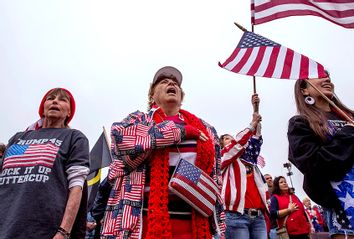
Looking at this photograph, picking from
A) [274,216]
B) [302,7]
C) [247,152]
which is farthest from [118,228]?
[274,216]

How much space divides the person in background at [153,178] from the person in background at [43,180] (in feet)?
0.97

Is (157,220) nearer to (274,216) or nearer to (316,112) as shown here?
(316,112)

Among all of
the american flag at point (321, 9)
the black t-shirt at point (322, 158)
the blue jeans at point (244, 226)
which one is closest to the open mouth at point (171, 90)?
the black t-shirt at point (322, 158)

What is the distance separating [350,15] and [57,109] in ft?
9.78

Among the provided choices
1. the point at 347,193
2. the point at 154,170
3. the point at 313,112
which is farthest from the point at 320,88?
the point at 154,170

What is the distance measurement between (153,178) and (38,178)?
2.71ft

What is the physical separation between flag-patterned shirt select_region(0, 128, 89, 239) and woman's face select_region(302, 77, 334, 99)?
6.09 feet

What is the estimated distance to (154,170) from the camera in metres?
3.21

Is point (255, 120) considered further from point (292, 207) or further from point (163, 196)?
point (292, 207)

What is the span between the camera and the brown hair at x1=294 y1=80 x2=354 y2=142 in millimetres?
3083

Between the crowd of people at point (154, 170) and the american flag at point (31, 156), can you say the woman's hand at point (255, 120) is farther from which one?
the american flag at point (31, 156)

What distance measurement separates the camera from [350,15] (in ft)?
14.4

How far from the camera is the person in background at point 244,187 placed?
5.62 meters

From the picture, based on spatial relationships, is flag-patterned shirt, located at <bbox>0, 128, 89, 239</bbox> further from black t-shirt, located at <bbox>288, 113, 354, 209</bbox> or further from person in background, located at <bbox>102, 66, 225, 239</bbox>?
black t-shirt, located at <bbox>288, 113, 354, 209</bbox>
